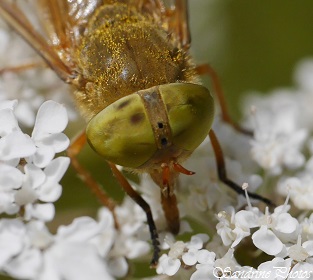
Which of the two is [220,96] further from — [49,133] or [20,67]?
[49,133]

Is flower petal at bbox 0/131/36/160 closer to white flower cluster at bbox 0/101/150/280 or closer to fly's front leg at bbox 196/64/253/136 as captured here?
white flower cluster at bbox 0/101/150/280

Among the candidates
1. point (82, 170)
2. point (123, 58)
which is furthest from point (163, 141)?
point (82, 170)

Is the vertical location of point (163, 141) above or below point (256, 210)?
above

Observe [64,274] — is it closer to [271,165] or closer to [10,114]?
[10,114]

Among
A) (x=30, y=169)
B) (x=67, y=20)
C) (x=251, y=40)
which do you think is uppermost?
(x=67, y=20)

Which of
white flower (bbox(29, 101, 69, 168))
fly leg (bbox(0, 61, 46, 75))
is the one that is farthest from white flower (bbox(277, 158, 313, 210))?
fly leg (bbox(0, 61, 46, 75))

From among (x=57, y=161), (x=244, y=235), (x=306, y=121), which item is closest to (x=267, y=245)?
(x=244, y=235)
